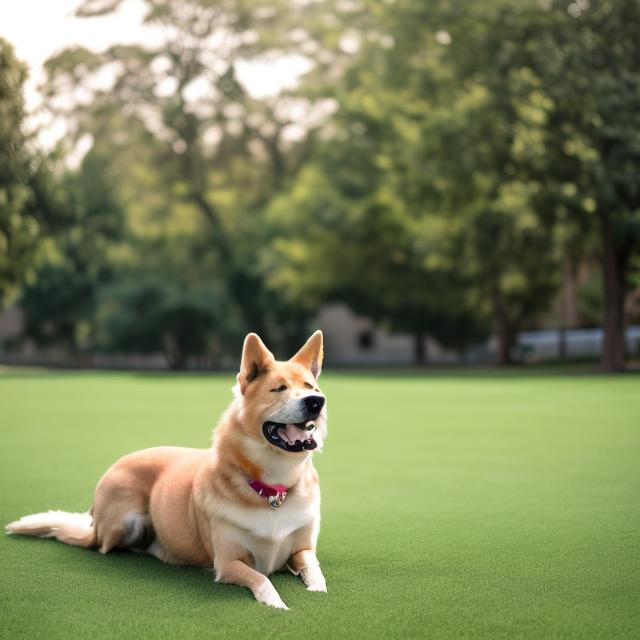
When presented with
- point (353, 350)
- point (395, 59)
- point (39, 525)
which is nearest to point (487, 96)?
point (395, 59)

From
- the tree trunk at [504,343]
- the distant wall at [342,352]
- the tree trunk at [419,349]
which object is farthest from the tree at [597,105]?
the distant wall at [342,352]

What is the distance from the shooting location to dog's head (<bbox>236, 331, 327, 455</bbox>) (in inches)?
210

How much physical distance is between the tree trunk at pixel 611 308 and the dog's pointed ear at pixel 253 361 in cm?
2833

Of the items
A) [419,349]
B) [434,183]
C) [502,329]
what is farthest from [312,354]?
[419,349]

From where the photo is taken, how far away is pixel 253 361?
18.1 feet

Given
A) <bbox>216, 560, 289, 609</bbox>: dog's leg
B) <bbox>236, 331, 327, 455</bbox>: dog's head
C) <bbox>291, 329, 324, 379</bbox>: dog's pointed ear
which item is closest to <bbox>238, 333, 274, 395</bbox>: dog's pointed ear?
<bbox>236, 331, 327, 455</bbox>: dog's head

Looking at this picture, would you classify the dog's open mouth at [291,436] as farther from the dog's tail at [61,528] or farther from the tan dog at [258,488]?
the dog's tail at [61,528]

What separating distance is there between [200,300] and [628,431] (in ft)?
123

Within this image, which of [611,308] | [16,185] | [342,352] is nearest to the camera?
[611,308]

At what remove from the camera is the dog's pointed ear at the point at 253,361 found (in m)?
5.47

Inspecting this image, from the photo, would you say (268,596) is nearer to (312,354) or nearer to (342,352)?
(312,354)

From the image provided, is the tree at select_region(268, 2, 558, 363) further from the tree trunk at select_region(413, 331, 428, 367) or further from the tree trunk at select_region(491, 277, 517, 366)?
the tree trunk at select_region(413, 331, 428, 367)

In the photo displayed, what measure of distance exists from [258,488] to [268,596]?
2.25 feet

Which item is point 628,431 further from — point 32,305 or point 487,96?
point 32,305
